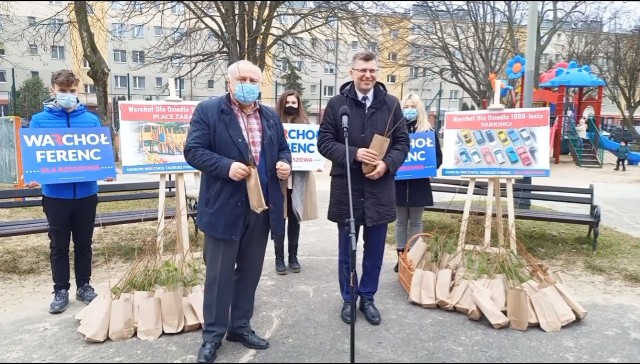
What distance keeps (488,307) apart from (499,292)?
0.19m

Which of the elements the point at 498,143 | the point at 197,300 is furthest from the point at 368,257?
the point at 498,143

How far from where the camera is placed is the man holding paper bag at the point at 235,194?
3.00 meters

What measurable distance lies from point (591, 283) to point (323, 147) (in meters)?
3.22

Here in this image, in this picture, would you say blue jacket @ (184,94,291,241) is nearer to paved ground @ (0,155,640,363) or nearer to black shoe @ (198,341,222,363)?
black shoe @ (198,341,222,363)

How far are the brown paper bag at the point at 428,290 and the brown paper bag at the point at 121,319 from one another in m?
2.37

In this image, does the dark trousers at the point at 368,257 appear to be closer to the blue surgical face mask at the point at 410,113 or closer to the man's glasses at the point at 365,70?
the man's glasses at the point at 365,70

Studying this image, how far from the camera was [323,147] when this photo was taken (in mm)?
3701

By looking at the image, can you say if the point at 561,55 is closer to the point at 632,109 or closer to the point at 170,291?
the point at 632,109

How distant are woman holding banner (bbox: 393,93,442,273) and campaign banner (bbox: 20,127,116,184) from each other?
9.40ft

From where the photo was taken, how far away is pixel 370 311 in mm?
3783

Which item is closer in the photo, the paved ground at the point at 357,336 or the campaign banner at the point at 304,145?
the paved ground at the point at 357,336

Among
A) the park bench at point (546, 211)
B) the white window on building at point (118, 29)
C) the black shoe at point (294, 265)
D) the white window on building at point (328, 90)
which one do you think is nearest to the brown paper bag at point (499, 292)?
the park bench at point (546, 211)

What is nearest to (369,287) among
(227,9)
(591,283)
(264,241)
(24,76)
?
(264,241)

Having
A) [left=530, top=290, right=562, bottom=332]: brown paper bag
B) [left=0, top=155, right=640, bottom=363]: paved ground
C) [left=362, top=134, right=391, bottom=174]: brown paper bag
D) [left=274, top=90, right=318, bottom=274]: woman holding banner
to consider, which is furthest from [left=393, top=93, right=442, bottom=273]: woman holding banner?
[left=530, top=290, right=562, bottom=332]: brown paper bag
